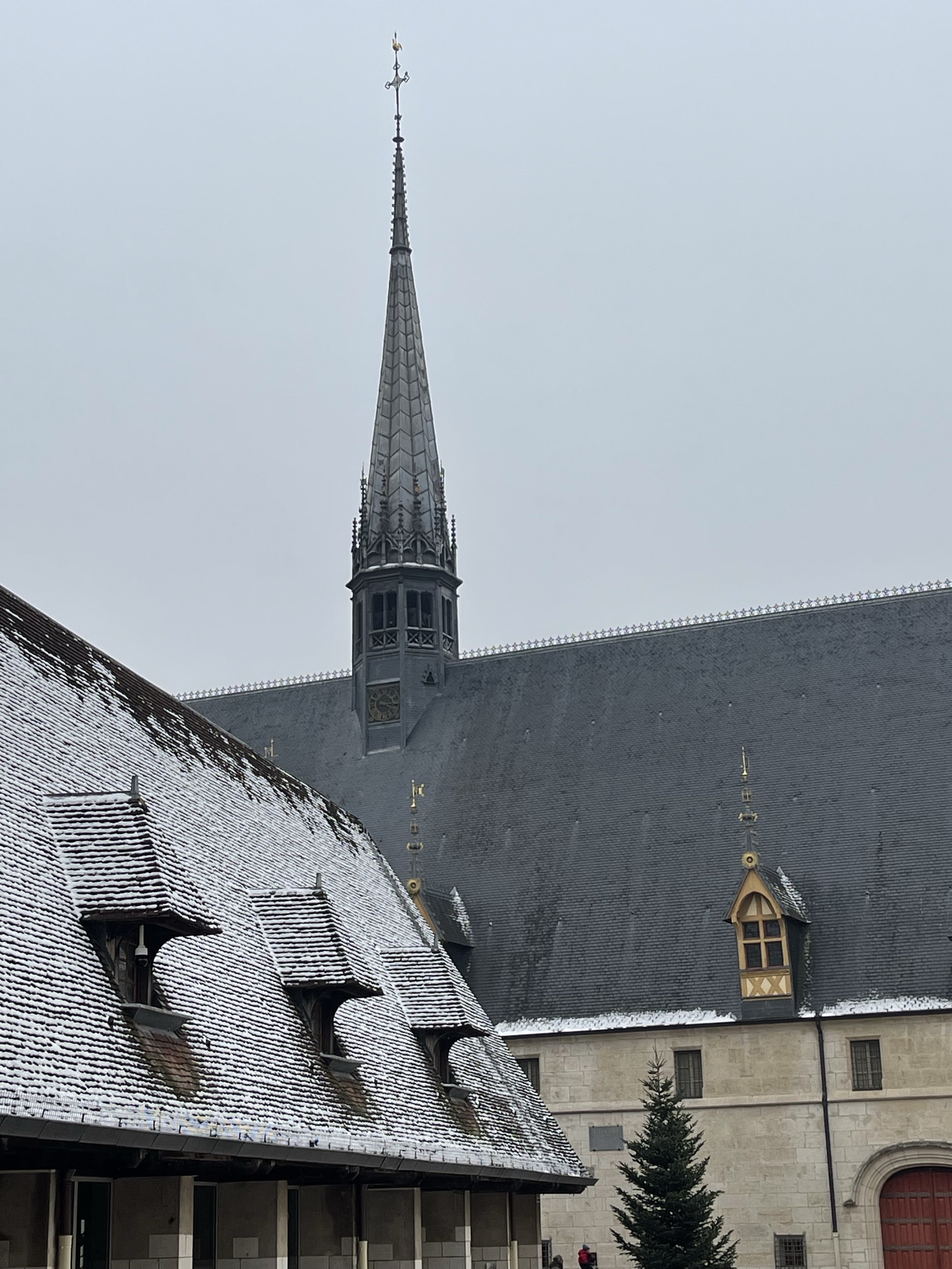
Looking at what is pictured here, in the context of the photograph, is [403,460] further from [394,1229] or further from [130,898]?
[130,898]

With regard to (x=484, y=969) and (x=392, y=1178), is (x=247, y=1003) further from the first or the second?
(x=484, y=969)

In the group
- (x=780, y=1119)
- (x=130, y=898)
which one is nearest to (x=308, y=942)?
(x=130, y=898)

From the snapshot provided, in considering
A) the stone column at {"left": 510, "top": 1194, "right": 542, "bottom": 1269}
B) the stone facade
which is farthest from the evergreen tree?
the stone facade

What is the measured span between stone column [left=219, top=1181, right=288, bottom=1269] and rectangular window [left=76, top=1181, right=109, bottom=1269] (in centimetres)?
249

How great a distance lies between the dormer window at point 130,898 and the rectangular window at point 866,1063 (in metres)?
23.7

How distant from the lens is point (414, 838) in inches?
1852

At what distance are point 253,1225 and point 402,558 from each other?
115ft

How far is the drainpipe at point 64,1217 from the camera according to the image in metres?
15.9

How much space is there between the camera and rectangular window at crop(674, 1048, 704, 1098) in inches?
1598

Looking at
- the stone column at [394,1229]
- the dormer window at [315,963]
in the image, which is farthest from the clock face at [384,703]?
the stone column at [394,1229]

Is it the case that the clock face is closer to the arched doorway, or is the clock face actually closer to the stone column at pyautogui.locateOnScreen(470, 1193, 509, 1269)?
the arched doorway

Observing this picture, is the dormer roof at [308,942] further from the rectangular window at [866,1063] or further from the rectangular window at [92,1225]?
the rectangular window at [866,1063]

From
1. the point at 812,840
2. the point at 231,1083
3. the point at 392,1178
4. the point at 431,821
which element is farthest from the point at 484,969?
the point at 231,1083

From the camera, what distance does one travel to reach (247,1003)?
70.8ft
